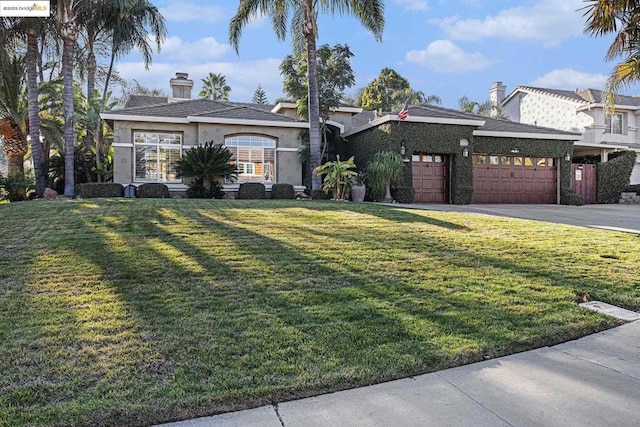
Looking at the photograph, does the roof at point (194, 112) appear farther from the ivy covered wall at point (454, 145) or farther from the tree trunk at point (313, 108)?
the ivy covered wall at point (454, 145)

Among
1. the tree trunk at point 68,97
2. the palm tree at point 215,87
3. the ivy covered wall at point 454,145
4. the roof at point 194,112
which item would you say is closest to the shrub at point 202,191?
the roof at point 194,112

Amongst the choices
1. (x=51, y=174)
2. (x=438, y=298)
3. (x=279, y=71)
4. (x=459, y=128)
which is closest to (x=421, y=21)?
(x=459, y=128)

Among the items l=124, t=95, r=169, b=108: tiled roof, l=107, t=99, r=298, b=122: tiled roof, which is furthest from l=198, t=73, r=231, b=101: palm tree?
l=107, t=99, r=298, b=122: tiled roof

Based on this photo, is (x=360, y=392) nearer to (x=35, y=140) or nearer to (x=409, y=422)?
(x=409, y=422)

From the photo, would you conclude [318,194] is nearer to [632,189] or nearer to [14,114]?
[14,114]

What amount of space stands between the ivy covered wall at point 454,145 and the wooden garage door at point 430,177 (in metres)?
0.43

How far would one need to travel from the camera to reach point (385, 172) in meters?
16.1

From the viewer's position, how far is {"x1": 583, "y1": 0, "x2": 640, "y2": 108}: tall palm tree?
9.62 m

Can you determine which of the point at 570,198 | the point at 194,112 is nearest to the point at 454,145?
the point at 570,198

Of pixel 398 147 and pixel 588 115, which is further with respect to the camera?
pixel 588 115

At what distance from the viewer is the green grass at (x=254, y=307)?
9.73 ft

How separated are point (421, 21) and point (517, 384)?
52.9 ft

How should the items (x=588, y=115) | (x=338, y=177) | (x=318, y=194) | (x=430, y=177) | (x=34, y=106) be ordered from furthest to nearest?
(x=588, y=115)
(x=430, y=177)
(x=34, y=106)
(x=318, y=194)
(x=338, y=177)

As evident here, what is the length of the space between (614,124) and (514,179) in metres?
11.7
